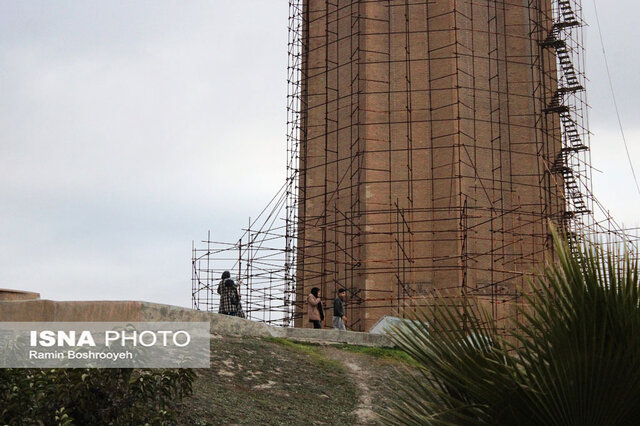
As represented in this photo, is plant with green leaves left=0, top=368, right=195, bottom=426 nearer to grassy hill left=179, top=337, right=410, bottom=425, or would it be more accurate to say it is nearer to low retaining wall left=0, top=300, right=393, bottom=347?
grassy hill left=179, top=337, right=410, bottom=425

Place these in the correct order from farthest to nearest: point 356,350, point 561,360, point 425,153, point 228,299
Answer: point 425,153 < point 228,299 < point 356,350 < point 561,360

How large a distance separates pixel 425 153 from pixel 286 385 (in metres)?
10.6

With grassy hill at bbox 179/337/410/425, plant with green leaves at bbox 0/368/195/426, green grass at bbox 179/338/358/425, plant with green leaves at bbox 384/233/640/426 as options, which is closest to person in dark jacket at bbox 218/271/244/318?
grassy hill at bbox 179/337/410/425

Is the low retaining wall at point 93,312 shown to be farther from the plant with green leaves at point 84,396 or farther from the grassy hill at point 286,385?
the plant with green leaves at point 84,396

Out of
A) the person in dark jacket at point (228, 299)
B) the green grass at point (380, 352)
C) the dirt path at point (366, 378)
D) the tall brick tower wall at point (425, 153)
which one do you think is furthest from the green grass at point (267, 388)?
the tall brick tower wall at point (425, 153)

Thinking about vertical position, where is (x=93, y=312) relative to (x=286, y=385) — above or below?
above

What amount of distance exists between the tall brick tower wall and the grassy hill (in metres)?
6.44

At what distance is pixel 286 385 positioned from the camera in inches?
424

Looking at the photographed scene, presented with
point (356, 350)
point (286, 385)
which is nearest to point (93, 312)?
point (286, 385)

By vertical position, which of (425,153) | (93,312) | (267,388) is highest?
(425,153)

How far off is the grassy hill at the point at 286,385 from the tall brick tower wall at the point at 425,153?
21.1 feet

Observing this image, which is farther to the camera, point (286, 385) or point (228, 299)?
point (228, 299)

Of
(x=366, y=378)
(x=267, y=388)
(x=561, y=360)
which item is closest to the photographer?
(x=561, y=360)

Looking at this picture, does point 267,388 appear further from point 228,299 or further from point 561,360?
point 561,360
